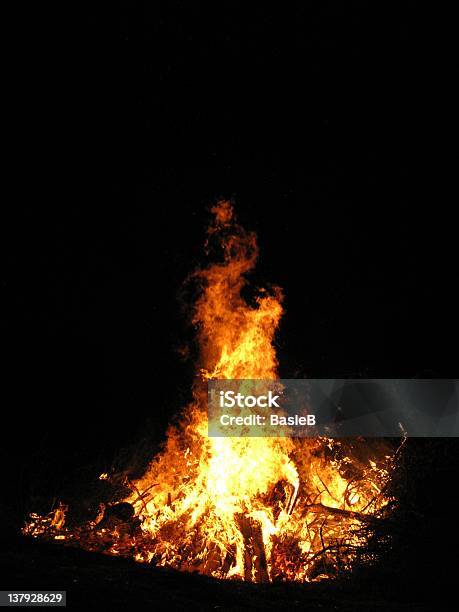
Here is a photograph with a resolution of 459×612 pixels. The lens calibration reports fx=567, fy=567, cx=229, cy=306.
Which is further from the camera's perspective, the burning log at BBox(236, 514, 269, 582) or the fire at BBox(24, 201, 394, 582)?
the fire at BBox(24, 201, 394, 582)

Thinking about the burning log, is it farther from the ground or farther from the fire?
the ground

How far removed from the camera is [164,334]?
971 cm

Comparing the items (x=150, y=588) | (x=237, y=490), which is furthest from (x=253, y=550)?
(x=150, y=588)

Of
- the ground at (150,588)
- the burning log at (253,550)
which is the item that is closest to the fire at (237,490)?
the burning log at (253,550)

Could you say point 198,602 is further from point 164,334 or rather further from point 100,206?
point 100,206

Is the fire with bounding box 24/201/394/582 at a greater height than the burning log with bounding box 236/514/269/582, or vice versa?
the fire with bounding box 24/201/394/582

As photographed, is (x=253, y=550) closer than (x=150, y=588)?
No

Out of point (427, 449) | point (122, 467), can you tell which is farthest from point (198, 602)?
point (122, 467)

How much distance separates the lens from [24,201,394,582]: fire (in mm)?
6094

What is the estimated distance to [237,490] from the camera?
6.80m

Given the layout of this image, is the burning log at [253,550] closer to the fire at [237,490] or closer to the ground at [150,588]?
the fire at [237,490]

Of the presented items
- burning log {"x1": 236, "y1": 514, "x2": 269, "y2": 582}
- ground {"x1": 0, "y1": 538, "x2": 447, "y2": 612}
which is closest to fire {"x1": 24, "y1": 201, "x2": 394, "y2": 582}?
burning log {"x1": 236, "y1": 514, "x2": 269, "y2": 582}

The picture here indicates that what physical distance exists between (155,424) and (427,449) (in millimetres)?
4314

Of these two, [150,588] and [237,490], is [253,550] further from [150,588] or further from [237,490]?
[150,588]
